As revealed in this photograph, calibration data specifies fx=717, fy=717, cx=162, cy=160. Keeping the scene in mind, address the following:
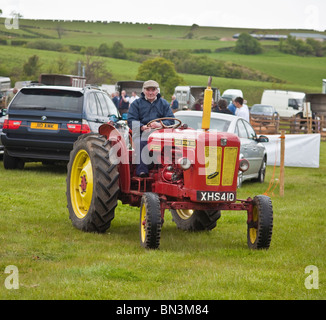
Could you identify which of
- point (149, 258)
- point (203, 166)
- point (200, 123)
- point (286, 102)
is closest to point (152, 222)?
point (149, 258)

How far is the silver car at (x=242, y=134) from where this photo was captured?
14570mm

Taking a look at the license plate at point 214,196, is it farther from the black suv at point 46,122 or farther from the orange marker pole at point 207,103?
the black suv at point 46,122

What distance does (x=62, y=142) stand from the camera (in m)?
15.3

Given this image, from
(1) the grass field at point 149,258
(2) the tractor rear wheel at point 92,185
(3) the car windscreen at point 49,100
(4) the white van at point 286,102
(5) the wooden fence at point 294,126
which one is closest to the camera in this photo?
(1) the grass field at point 149,258

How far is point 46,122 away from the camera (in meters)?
15.4

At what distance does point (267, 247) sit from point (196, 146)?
58.3 inches

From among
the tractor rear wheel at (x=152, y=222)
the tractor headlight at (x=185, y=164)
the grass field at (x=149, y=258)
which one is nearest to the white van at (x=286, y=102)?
the grass field at (x=149, y=258)

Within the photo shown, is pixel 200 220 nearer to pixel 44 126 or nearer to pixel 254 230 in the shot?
pixel 254 230

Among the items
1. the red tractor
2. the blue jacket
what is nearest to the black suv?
the red tractor

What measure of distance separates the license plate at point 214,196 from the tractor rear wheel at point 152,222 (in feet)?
1.64

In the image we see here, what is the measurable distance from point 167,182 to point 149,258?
1.35m

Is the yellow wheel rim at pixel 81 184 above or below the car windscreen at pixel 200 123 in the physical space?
below

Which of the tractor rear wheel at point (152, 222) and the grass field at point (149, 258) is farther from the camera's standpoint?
the tractor rear wheel at point (152, 222)
